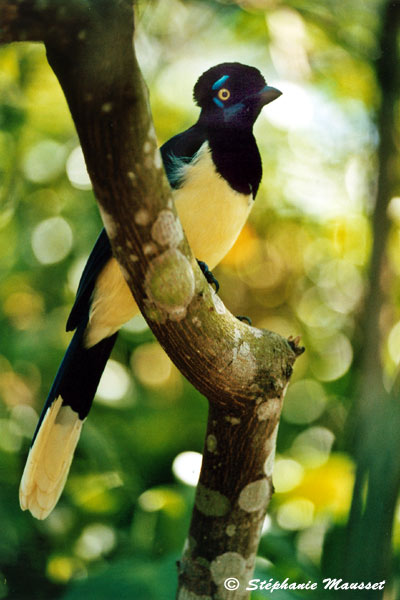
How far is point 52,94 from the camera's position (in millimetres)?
2105

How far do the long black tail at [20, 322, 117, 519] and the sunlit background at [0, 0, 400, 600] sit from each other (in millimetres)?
276

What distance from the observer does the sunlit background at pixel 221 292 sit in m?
1.85

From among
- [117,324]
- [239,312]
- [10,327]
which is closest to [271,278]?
[239,312]

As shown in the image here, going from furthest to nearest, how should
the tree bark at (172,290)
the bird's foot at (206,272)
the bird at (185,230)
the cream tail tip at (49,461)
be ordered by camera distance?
1. the cream tail tip at (49,461)
2. the bird at (185,230)
3. the bird's foot at (206,272)
4. the tree bark at (172,290)

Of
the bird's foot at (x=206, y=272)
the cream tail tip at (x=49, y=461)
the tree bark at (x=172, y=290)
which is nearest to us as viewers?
the tree bark at (x=172, y=290)

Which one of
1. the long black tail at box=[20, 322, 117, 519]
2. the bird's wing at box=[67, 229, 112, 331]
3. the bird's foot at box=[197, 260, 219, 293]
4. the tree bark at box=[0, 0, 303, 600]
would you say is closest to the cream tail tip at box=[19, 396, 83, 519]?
the long black tail at box=[20, 322, 117, 519]

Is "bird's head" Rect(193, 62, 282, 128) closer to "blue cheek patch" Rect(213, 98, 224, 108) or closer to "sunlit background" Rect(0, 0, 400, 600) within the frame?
"blue cheek patch" Rect(213, 98, 224, 108)

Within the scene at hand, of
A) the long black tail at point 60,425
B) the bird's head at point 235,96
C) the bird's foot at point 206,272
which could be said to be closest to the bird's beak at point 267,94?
the bird's head at point 235,96

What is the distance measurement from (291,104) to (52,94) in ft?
2.35

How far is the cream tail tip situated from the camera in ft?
5.33

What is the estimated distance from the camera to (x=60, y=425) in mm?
1660

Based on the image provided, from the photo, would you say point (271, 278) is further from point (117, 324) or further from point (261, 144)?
point (117, 324)

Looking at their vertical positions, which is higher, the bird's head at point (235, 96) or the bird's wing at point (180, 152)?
the bird's head at point (235, 96)

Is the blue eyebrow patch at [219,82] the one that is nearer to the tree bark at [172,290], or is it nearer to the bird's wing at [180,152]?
the bird's wing at [180,152]
